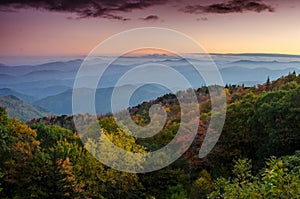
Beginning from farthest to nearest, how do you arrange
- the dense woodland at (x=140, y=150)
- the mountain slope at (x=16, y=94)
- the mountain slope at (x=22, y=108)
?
the mountain slope at (x=16, y=94), the mountain slope at (x=22, y=108), the dense woodland at (x=140, y=150)

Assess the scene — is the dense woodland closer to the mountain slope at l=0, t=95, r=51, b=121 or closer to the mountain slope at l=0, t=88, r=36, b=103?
the mountain slope at l=0, t=95, r=51, b=121

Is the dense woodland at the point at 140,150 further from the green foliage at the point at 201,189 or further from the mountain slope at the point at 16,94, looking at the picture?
the mountain slope at the point at 16,94

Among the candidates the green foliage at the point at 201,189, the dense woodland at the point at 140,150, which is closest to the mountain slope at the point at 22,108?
the dense woodland at the point at 140,150

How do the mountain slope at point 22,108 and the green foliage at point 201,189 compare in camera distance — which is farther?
the mountain slope at point 22,108

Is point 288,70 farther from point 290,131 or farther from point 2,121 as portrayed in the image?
point 2,121

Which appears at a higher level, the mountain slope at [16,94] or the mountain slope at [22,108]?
the mountain slope at [16,94]

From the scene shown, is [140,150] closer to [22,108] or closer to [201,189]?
[201,189]

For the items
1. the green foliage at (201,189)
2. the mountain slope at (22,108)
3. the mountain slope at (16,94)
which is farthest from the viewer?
the mountain slope at (16,94)

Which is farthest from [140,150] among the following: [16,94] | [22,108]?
[16,94]

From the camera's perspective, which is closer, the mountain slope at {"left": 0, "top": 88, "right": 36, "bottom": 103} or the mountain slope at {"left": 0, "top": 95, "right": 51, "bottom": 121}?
the mountain slope at {"left": 0, "top": 95, "right": 51, "bottom": 121}

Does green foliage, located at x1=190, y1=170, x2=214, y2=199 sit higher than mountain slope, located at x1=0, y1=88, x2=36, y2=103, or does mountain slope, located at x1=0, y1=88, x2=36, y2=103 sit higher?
mountain slope, located at x1=0, y1=88, x2=36, y2=103

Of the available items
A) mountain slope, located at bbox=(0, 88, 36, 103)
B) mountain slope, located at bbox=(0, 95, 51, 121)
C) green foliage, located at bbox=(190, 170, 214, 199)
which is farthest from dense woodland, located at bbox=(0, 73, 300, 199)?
mountain slope, located at bbox=(0, 88, 36, 103)
